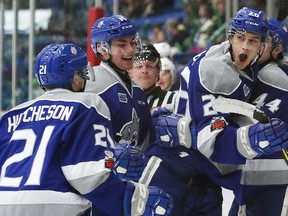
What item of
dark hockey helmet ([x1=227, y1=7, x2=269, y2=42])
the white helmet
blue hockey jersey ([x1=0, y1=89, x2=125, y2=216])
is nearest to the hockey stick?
dark hockey helmet ([x1=227, y1=7, x2=269, y2=42])

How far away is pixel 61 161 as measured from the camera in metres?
2.77

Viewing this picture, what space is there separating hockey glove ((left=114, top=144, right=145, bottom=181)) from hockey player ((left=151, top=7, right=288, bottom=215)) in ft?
0.99

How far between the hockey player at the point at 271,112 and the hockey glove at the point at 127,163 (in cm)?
62

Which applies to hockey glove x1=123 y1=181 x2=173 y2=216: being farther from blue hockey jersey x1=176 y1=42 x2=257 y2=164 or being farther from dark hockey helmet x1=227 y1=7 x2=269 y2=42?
dark hockey helmet x1=227 y1=7 x2=269 y2=42

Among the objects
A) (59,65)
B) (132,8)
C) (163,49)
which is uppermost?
(59,65)

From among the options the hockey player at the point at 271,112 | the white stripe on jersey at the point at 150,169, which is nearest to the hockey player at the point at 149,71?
the white stripe on jersey at the point at 150,169

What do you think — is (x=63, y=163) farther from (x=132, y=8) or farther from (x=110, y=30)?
(x=132, y=8)

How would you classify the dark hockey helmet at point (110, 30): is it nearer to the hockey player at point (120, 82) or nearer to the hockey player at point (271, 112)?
the hockey player at point (120, 82)

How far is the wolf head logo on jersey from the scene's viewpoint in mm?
3379

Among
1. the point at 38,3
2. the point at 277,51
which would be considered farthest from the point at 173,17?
the point at 277,51

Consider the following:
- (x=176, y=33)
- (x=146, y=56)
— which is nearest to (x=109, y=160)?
(x=146, y=56)

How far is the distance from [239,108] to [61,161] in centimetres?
76

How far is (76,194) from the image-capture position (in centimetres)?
282

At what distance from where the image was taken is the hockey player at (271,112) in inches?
142
